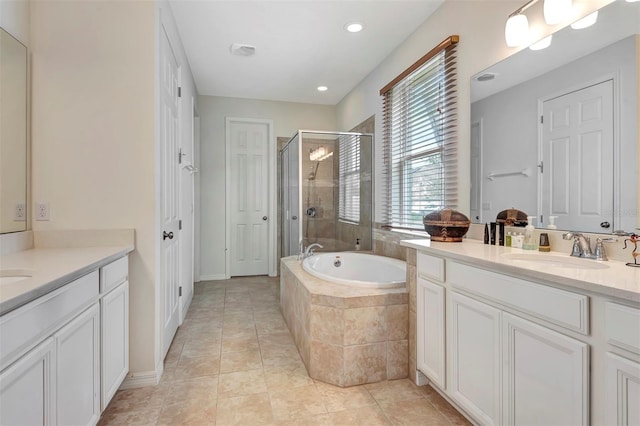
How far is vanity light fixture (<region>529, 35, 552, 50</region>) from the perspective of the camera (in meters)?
1.65

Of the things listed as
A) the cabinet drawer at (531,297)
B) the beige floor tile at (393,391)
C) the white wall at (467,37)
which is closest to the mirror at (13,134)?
the beige floor tile at (393,391)

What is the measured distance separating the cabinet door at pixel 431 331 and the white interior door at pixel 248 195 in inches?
127

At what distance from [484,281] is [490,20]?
1.63 m

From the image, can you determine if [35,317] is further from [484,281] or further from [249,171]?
[249,171]

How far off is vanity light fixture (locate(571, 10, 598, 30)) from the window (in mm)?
833

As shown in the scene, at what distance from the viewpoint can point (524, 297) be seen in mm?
1216

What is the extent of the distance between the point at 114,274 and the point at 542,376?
6.41 ft

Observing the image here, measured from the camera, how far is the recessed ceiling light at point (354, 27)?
2.70 metres

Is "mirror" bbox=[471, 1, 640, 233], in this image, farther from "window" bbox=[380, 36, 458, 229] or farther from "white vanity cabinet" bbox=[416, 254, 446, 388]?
"white vanity cabinet" bbox=[416, 254, 446, 388]

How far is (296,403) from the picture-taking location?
1.82 meters

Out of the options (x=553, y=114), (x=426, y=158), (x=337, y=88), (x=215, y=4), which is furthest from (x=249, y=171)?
(x=553, y=114)

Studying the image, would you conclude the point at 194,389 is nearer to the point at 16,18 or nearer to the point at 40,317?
the point at 40,317

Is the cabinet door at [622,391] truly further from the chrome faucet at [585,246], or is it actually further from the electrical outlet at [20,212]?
the electrical outlet at [20,212]

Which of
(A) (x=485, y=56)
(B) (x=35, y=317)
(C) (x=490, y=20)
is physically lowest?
(B) (x=35, y=317)
